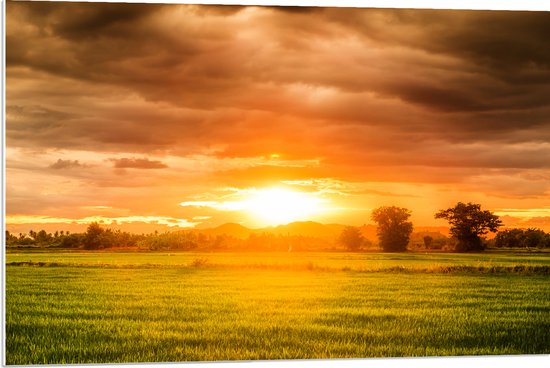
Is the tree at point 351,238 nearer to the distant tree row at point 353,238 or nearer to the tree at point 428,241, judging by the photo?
the distant tree row at point 353,238

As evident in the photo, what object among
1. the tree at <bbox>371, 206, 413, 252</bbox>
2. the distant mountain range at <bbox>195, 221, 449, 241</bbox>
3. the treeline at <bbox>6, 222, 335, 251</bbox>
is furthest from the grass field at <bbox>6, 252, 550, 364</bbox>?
the tree at <bbox>371, 206, 413, 252</bbox>

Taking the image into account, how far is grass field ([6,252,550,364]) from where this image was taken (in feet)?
23.1

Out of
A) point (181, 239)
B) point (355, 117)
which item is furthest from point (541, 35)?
point (181, 239)

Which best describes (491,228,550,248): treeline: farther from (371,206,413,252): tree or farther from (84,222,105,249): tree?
(84,222,105,249): tree

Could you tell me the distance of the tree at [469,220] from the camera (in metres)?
8.00

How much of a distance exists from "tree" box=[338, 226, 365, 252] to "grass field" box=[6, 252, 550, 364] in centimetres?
23

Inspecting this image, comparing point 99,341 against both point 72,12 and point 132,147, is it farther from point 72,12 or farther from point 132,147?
point 72,12

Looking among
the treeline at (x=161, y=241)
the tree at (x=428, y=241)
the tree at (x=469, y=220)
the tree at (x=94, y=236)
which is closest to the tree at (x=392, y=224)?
the tree at (x=428, y=241)

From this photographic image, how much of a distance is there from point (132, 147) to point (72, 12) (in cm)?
125

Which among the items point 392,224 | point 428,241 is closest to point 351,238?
point 392,224

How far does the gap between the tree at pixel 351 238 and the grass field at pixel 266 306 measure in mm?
230

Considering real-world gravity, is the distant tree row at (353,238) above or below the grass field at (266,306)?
above

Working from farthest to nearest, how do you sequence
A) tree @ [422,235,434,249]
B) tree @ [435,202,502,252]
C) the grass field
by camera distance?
tree @ [422,235,434,249]
tree @ [435,202,502,252]
the grass field

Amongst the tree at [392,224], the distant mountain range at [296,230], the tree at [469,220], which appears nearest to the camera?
the distant mountain range at [296,230]
